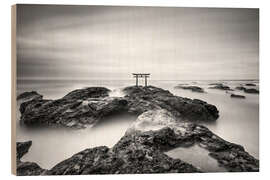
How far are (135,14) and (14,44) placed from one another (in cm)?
129

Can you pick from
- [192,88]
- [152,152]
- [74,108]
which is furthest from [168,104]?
[74,108]

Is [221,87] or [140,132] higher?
[221,87]

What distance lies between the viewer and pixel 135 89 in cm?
314

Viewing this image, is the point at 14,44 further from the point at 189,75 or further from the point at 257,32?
the point at 257,32

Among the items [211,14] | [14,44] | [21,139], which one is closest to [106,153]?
[21,139]

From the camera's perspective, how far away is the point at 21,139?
2.96m

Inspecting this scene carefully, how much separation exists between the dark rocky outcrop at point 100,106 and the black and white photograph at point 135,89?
1 cm

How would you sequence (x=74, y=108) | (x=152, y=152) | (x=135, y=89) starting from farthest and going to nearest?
(x=135, y=89) → (x=74, y=108) → (x=152, y=152)

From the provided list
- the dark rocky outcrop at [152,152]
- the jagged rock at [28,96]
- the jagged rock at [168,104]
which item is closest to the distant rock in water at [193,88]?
the jagged rock at [168,104]

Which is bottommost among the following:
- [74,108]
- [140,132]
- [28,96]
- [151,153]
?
[151,153]

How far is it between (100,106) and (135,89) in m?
0.42

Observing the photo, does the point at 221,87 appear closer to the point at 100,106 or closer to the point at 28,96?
the point at 100,106

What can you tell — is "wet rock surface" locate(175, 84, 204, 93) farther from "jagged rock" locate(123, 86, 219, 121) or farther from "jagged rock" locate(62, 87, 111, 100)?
"jagged rock" locate(62, 87, 111, 100)

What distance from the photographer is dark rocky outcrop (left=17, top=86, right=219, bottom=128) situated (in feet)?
9.87
